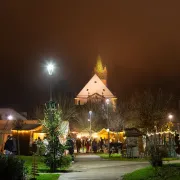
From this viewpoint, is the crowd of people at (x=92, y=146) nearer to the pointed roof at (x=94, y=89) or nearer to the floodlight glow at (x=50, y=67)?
the floodlight glow at (x=50, y=67)

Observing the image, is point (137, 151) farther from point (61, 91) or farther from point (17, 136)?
point (61, 91)

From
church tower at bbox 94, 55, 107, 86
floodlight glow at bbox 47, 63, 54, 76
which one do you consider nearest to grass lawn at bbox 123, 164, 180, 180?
floodlight glow at bbox 47, 63, 54, 76

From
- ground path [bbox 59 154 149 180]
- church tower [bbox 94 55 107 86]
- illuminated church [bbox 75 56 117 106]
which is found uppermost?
church tower [bbox 94 55 107 86]

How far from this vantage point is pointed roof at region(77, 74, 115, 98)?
107 m

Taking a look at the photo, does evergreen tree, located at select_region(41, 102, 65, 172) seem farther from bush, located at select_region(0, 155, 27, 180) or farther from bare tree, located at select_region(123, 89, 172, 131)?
bare tree, located at select_region(123, 89, 172, 131)

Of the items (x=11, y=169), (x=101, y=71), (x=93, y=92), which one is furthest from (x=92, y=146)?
(x=101, y=71)

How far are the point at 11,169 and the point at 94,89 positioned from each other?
94.4m

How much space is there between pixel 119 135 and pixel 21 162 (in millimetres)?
35835

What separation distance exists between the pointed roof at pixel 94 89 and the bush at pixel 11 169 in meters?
91.8

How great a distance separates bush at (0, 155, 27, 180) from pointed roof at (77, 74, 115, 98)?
9177 cm

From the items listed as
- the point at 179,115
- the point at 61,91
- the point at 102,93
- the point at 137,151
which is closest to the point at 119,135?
the point at 137,151

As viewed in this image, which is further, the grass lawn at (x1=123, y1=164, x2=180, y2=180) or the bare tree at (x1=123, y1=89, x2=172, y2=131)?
the bare tree at (x1=123, y1=89, x2=172, y2=131)

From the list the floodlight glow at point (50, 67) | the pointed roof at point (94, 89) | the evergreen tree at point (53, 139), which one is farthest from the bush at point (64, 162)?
the pointed roof at point (94, 89)

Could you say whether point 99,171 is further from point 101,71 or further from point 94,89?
point 101,71
